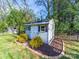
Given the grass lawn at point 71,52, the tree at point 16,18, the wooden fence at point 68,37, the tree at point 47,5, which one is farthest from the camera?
the tree at point 16,18

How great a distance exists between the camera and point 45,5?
96.3 ft

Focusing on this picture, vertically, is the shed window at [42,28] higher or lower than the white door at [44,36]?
higher

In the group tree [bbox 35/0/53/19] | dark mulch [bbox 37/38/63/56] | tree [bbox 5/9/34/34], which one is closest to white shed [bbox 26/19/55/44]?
dark mulch [bbox 37/38/63/56]

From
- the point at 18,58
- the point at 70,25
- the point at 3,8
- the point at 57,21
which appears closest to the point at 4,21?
the point at 3,8

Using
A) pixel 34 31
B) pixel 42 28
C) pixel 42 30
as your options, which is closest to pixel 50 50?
pixel 42 30

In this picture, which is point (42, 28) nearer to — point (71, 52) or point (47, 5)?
point (71, 52)

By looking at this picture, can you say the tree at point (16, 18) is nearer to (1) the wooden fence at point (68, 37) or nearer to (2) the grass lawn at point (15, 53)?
(1) the wooden fence at point (68, 37)

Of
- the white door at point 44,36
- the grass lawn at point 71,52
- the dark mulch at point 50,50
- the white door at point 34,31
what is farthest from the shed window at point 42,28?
the grass lawn at point 71,52

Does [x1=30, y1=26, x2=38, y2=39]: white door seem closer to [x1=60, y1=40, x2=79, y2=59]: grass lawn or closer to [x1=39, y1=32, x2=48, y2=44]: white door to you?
[x1=39, y1=32, x2=48, y2=44]: white door

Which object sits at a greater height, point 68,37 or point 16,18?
point 16,18

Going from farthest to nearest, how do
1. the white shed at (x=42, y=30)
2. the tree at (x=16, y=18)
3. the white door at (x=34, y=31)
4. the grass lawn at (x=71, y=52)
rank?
the tree at (x=16, y=18), the white door at (x=34, y=31), the white shed at (x=42, y=30), the grass lawn at (x=71, y=52)

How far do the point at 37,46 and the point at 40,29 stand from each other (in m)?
4.82

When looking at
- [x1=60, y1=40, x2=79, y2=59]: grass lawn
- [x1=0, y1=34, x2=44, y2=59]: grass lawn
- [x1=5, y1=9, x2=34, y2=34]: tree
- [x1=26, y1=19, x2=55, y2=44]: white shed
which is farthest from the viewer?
[x1=5, y1=9, x2=34, y2=34]: tree

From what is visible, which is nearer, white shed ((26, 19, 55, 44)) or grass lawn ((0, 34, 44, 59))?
grass lawn ((0, 34, 44, 59))
